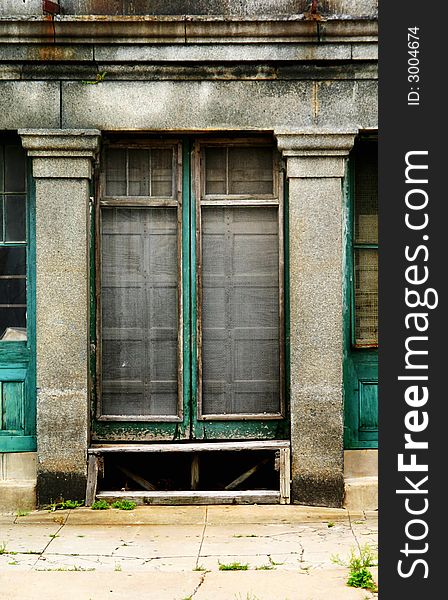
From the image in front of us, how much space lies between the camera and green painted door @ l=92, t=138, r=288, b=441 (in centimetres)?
1031

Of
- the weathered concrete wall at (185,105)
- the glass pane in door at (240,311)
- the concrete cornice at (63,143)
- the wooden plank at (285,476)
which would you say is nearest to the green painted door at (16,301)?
the concrete cornice at (63,143)

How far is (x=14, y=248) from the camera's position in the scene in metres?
10.4

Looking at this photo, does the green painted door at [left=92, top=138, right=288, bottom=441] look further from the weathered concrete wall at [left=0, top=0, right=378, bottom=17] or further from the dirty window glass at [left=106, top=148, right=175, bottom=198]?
the weathered concrete wall at [left=0, top=0, right=378, bottom=17]

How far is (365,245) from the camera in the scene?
34.3 ft

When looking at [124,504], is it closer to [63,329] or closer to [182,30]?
[63,329]

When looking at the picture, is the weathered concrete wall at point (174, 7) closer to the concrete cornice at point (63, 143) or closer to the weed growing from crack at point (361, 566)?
the concrete cornice at point (63, 143)

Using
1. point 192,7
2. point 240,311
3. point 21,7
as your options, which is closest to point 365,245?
point 240,311

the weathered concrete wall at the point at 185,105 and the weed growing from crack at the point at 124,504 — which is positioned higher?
the weathered concrete wall at the point at 185,105

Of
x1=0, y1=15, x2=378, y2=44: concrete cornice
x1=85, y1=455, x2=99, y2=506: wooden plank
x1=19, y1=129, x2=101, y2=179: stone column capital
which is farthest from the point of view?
x1=85, y1=455, x2=99, y2=506: wooden plank

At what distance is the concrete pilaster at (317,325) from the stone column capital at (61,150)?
5.93 feet

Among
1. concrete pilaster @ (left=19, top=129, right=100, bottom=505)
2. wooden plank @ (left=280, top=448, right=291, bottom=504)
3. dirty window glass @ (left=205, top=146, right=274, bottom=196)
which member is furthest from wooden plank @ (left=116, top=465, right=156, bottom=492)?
dirty window glass @ (left=205, top=146, right=274, bottom=196)

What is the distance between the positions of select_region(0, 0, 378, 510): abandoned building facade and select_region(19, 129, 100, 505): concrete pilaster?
0.02 m

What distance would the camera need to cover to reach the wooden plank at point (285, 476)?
1005 centimetres

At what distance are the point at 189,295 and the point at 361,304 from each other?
1.68 metres
